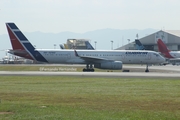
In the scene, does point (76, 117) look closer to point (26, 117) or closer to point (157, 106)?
point (26, 117)

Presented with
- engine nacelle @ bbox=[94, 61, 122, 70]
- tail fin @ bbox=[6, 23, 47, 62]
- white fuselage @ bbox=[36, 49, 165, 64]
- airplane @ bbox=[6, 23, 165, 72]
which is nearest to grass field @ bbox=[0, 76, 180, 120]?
engine nacelle @ bbox=[94, 61, 122, 70]

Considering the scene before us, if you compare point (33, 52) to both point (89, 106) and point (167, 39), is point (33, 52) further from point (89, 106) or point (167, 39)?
point (167, 39)

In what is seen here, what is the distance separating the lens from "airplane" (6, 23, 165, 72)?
207ft

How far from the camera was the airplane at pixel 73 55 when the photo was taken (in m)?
63.1

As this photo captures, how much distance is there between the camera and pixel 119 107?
18.2m

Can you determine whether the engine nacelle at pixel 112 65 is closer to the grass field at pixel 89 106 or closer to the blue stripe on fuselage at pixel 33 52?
the blue stripe on fuselage at pixel 33 52

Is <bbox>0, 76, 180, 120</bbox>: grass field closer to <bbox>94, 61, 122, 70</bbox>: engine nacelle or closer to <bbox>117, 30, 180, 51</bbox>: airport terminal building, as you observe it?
<bbox>94, 61, 122, 70</bbox>: engine nacelle

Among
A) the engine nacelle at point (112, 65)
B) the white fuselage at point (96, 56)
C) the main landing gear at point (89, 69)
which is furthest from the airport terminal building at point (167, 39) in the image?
the engine nacelle at point (112, 65)

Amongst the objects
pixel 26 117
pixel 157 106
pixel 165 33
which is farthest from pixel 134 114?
pixel 165 33

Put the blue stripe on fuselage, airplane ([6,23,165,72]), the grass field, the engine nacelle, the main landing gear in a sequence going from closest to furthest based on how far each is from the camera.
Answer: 1. the grass field
2. the engine nacelle
3. the main landing gear
4. airplane ([6,23,165,72])
5. the blue stripe on fuselage

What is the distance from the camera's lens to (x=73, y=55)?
2527 inches

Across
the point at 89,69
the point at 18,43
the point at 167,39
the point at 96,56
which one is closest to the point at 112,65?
the point at 89,69

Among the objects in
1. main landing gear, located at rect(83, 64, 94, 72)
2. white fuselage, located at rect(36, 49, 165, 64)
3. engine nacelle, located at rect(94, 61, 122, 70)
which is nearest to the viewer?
engine nacelle, located at rect(94, 61, 122, 70)

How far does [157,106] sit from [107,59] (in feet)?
148
